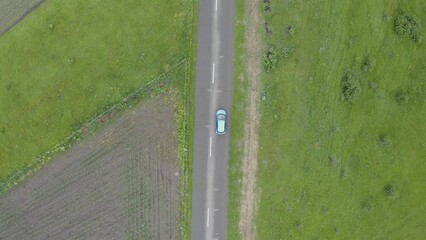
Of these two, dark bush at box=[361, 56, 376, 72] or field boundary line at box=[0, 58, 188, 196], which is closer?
field boundary line at box=[0, 58, 188, 196]

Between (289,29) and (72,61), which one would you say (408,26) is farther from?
(72,61)

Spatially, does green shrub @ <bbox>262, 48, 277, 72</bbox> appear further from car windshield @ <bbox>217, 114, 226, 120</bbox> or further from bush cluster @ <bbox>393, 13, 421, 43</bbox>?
bush cluster @ <bbox>393, 13, 421, 43</bbox>

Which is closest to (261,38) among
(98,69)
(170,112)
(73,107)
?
(170,112)

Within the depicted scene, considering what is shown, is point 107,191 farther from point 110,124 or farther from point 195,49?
point 195,49

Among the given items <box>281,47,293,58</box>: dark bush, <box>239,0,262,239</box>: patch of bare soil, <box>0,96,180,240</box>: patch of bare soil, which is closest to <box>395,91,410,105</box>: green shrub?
<box>281,47,293,58</box>: dark bush

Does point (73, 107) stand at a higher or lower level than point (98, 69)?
lower

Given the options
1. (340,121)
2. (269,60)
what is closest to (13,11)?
(269,60)
